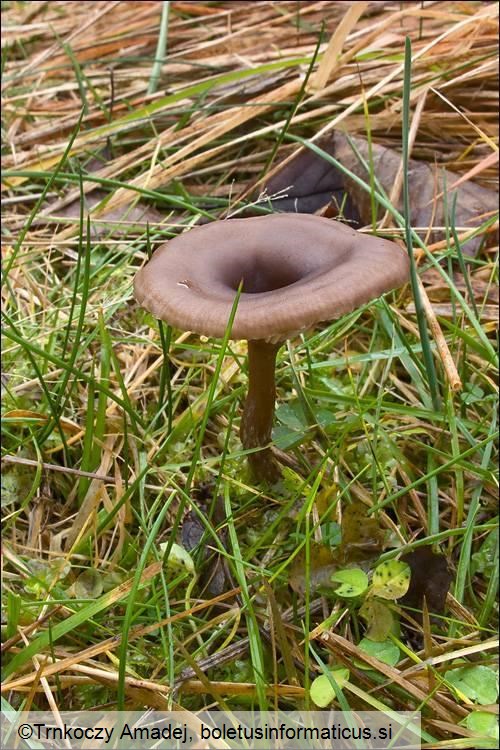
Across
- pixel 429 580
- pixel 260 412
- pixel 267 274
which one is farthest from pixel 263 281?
pixel 429 580

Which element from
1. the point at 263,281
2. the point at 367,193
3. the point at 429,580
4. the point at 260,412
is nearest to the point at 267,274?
the point at 263,281

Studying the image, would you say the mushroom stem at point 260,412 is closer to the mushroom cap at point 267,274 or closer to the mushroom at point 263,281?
the mushroom at point 263,281

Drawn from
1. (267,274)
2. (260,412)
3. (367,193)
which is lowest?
(260,412)

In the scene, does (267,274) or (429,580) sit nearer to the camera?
(429,580)

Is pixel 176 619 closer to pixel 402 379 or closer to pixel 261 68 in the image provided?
pixel 402 379

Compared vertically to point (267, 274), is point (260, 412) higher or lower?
lower

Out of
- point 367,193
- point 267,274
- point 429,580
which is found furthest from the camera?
point 367,193

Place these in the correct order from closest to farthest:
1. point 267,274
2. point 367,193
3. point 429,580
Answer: point 429,580
point 267,274
point 367,193

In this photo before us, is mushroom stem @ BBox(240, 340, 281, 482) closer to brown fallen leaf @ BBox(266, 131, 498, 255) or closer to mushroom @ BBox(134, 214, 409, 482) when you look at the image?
mushroom @ BBox(134, 214, 409, 482)

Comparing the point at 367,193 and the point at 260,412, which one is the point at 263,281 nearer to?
the point at 260,412
